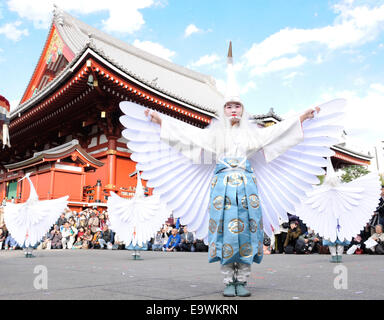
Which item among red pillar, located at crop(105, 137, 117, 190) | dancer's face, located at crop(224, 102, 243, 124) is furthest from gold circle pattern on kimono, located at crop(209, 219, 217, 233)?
red pillar, located at crop(105, 137, 117, 190)

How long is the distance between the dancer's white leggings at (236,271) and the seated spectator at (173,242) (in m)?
8.28

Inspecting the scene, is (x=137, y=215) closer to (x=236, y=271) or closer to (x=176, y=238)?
(x=176, y=238)

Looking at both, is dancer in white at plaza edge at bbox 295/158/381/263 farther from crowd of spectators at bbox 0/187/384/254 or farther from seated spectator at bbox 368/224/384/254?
seated spectator at bbox 368/224/384/254

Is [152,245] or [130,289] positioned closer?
[130,289]

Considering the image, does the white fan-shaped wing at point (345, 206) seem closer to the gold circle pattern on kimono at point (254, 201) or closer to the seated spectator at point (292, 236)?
the seated spectator at point (292, 236)

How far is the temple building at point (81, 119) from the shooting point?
488 inches

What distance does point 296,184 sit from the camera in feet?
11.6

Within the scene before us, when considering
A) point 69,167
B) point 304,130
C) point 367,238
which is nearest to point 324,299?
point 304,130

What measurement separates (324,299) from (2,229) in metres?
13.3

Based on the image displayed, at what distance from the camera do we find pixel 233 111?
11.3 ft

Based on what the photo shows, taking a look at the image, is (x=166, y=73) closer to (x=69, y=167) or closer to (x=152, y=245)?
(x=69, y=167)

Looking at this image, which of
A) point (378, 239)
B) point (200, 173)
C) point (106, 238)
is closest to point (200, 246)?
point (106, 238)

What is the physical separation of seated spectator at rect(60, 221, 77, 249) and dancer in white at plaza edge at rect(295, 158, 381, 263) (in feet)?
28.1
